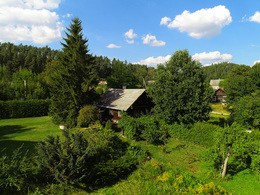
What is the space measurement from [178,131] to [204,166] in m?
6.20

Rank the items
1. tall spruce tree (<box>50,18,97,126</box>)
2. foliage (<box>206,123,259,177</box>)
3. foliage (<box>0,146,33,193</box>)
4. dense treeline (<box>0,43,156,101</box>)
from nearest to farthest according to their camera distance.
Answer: foliage (<box>0,146,33,193</box>), foliage (<box>206,123,259,177</box>), tall spruce tree (<box>50,18,97,126</box>), dense treeline (<box>0,43,156,101</box>)

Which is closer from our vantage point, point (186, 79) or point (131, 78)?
point (186, 79)

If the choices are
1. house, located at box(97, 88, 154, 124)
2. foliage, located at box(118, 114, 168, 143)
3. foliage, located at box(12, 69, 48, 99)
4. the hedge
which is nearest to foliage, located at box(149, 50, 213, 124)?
foliage, located at box(118, 114, 168, 143)

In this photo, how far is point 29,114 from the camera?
2698 cm

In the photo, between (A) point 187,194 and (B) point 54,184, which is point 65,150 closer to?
(B) point 54,184

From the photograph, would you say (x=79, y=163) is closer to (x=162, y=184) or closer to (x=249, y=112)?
(x=162, y=184)

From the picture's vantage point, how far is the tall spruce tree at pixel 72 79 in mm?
19578

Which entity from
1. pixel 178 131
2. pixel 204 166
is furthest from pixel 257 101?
pixel 204 166

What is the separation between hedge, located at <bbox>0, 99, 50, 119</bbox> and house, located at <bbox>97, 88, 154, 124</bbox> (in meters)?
13.0

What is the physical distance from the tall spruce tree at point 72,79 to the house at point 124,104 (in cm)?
→ 409

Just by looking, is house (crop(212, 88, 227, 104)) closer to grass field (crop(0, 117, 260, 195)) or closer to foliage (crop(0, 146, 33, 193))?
grass field (crop(0, 117, 260, 195))

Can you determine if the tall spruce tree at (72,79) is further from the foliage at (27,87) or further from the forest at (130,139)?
the foliage at (27,87)

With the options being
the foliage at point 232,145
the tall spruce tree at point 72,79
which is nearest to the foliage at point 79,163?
the foliage at point 232,145

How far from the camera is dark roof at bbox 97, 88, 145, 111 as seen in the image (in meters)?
20.0
